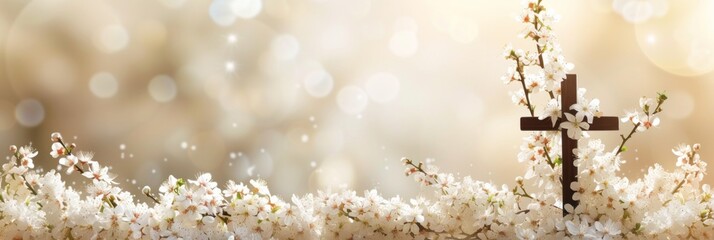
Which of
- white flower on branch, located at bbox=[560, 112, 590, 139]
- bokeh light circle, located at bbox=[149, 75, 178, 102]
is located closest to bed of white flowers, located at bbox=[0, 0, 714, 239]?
white flower on branch, located at bbox=[560, 112, 590, 139]

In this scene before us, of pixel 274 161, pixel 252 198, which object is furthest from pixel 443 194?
pixel 274 161

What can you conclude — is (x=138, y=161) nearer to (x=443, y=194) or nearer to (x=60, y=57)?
(x=60, y=57)

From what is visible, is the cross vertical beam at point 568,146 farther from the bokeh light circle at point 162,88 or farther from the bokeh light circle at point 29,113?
the bokeh light circle at point 29,113

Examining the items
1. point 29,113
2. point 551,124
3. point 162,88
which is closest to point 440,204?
point 551,124

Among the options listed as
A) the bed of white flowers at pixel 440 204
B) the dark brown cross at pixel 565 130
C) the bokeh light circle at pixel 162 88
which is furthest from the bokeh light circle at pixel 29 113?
the dark brown cross at pixel 565 130

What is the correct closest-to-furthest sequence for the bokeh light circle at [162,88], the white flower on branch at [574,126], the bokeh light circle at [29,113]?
the white flower on branch at [574,126], the bokeh light circle at [29,113], the bokeh light circle at [162,88]

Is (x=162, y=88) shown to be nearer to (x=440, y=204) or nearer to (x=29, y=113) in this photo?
(x=29, y=113)
